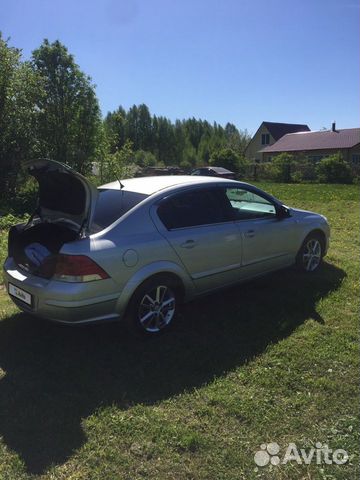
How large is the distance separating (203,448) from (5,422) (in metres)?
1.41

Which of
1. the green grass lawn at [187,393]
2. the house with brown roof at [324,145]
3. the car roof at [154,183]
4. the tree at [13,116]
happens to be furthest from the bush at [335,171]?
the car roof at [154,183]

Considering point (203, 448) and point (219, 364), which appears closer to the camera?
point (203, 448)

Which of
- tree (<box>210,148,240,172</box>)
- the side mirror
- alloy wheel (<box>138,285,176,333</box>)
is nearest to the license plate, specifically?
alloy wheel (<box>138,285,176,333</box>)

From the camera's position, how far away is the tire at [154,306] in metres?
4.09

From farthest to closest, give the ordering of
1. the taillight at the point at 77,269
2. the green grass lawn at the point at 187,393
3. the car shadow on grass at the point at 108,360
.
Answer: the taillight at the point at 77,269 → the car shadow on grass at the point at 108,360 → the green grass lawn at the point at 187,393

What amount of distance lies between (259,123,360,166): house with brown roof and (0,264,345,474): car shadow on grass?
36.8 meters

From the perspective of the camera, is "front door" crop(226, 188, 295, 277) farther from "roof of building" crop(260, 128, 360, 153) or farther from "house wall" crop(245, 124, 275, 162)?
"house wall" crop(245, 124, 275, 162)

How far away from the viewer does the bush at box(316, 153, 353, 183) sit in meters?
31.0

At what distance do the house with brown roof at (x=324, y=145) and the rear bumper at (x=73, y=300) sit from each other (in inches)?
1502

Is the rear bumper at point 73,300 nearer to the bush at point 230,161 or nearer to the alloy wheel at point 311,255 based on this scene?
the alloy wheel at point 311,255

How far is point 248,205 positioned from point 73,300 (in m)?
2.88

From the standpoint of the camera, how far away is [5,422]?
3068mm

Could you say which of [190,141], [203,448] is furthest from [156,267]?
[190,141]

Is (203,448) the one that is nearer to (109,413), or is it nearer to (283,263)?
(109,413)
